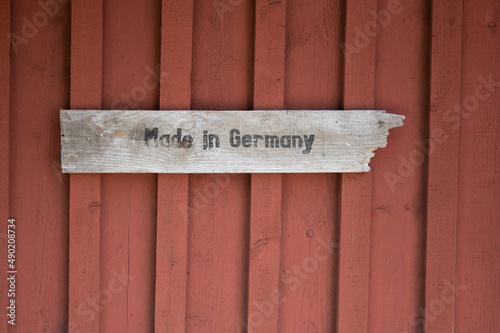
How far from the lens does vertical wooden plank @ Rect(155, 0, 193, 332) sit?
1.58 metres

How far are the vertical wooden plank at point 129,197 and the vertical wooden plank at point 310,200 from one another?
1.92 feet

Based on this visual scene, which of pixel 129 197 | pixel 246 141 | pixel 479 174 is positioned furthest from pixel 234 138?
pixel 479 174

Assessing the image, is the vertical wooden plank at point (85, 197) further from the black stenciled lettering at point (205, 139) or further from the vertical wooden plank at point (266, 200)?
the vertical wooden plank at point (266, 200)

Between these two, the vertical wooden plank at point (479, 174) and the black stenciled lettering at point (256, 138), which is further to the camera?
the vertical wooden plank at point (479, 174)

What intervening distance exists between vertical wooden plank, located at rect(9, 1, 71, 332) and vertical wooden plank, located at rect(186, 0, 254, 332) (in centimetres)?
56

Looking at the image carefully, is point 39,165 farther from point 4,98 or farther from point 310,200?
point 310,200

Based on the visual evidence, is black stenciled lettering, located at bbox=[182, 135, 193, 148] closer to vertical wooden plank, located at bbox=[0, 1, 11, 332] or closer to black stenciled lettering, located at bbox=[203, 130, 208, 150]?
black stenciled lettering, located at bbox=[203, 130, 208, 150]

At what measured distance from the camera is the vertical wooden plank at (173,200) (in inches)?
62.1

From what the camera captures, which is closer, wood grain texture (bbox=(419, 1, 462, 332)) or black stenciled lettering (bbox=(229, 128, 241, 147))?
black stenciled lettering (bbox=(229, 128, 241, 147))

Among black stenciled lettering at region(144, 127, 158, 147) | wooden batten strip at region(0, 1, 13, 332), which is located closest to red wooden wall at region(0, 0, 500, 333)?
wooden batten strip at region(0, 1, 13, 332)

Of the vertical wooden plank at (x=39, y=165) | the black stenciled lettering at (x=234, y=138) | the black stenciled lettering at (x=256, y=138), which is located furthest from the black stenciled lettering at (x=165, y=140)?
the vertical wooden plank at (x=39, y=165)

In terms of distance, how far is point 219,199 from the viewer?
164 centimetres

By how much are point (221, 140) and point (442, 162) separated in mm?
999

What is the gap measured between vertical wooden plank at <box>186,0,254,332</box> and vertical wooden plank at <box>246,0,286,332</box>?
0.05 meters
